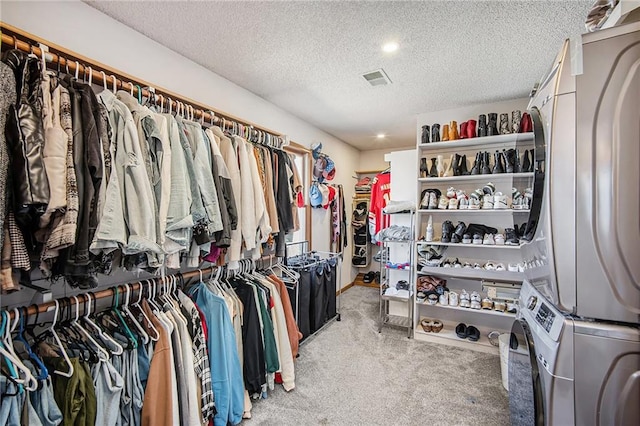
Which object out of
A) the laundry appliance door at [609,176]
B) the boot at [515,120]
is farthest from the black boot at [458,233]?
the laundry appliance door at [609,176]

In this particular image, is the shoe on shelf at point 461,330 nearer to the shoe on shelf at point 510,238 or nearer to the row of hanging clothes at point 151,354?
the shoe on shelf at point 510,238

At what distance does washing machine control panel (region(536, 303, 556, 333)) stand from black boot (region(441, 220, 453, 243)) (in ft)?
6.05

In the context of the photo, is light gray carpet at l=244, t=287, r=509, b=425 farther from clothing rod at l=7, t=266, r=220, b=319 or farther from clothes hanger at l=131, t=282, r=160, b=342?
clothing rod at l=7, t=266, r=220, b=319

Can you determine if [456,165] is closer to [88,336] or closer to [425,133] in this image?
[425,133]

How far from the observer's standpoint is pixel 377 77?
92.0 inches

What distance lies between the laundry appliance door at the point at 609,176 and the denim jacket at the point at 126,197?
1515mm

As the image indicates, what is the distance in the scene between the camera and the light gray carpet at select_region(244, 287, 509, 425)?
1.79 meters

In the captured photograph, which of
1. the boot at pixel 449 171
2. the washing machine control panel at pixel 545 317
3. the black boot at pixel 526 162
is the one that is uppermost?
the boot at pixel 449 171

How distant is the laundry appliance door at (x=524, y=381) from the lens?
3.04ft

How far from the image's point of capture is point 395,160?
3229 mm

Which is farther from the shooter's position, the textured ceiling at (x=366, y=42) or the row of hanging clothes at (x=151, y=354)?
the textured ceiling at (x=366, y=42)

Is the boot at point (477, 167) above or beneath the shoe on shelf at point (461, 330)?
above

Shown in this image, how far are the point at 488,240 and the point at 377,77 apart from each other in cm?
178

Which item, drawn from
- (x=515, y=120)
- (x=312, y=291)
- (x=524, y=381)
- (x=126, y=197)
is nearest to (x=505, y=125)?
(x=515, y=120)
